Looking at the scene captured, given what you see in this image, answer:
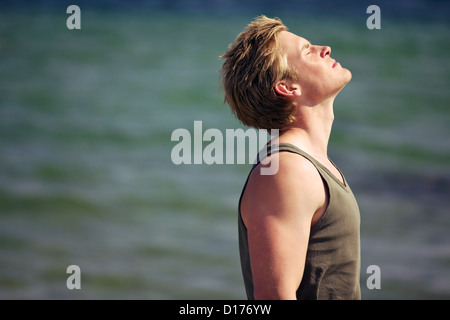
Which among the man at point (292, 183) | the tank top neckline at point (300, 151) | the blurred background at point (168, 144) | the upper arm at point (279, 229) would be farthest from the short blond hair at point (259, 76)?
the blurred background at point (168, 144)

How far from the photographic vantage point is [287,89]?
197 centimetres

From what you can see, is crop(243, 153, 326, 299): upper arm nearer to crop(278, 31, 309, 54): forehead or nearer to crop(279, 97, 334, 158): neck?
crop(279, 97, 334, 158): neck

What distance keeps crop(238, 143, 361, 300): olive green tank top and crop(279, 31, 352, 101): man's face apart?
25cm

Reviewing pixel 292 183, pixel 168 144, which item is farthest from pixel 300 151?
pixel 168 144

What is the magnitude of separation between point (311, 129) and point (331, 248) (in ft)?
1.32

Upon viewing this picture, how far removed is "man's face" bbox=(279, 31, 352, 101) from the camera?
200 cm

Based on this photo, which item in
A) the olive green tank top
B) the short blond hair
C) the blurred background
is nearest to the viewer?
the olive green tank top

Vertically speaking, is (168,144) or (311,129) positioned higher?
(168,144)

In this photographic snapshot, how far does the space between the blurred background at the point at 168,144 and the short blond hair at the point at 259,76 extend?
11.5 feet

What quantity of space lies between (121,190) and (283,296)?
5.72 metres

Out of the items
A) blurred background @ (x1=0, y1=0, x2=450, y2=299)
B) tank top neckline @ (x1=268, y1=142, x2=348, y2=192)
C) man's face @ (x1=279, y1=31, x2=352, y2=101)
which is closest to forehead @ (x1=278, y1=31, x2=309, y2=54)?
man's face @ (x1=279, y1=31, x2=352, y2=101)

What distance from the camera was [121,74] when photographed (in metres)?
10.7

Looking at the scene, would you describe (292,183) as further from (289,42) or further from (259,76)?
(289,42)

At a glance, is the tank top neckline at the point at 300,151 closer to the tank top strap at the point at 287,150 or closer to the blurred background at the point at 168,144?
the tank top strap at the point at 287,150
